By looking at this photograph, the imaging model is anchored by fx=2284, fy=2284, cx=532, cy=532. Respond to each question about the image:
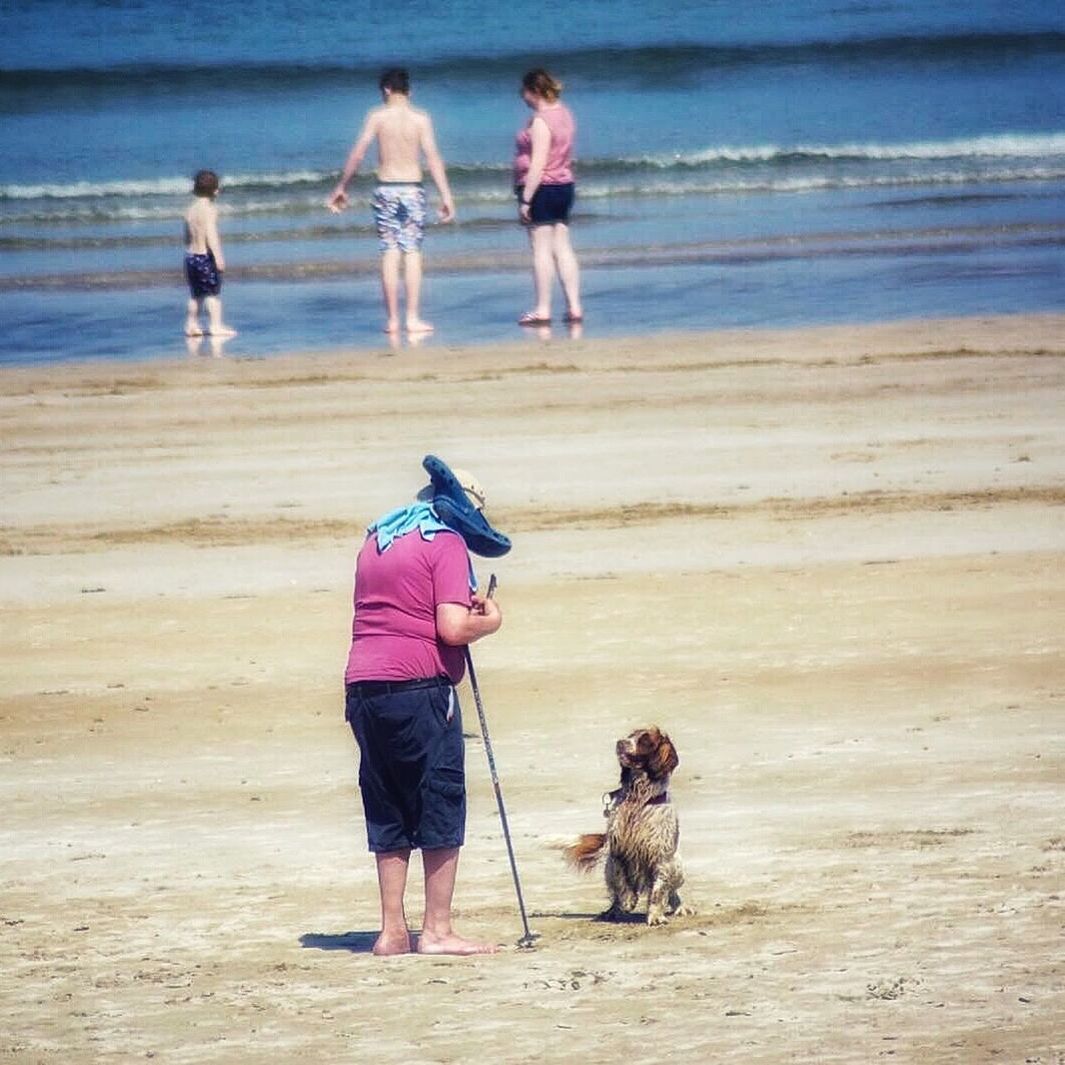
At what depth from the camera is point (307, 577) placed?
1156 cm

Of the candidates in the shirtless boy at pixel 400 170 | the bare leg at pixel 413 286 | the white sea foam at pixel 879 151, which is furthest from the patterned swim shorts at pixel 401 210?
the white sea foam at pixel 879 151

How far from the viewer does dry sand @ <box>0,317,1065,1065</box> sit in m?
5.90

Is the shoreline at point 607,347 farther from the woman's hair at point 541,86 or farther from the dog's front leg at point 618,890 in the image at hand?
the dog's front leg at point 618,890

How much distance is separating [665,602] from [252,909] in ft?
13.8

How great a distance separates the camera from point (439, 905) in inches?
258

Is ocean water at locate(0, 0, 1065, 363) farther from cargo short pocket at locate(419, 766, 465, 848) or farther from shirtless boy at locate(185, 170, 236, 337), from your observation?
cargo short pocket at locate(419, 766, 465, 848)

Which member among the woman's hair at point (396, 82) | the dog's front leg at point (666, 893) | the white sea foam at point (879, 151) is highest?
the white sea foam at point (879, 151)

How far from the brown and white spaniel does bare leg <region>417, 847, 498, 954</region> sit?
46 cm

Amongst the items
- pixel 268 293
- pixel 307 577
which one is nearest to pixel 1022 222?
pixel 268 293

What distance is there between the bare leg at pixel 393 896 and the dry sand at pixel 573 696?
102 millimetres

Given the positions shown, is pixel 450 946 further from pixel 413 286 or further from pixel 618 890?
pixel 413 286

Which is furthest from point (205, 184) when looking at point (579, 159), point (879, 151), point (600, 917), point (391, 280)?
point (879, 151)

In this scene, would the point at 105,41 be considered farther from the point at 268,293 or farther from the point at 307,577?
the point at 307,577

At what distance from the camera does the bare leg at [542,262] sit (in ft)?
58.1
